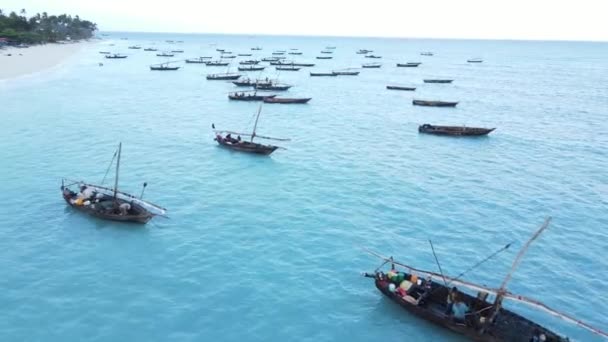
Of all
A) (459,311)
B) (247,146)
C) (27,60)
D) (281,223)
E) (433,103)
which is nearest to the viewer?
(459,311)

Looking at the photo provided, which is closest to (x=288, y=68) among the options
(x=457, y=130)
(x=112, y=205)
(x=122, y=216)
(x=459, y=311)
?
(x=457, y=130)

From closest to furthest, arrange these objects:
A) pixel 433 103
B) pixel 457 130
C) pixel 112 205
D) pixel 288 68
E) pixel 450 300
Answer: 1. pixel 450 300
2. pixel 112 205
3. pixel 457 130
4. pixel 433 103
5. pixel 288 68

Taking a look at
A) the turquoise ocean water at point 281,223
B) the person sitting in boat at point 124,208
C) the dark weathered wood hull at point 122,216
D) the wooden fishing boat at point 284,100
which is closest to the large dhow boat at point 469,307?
the turquoise ocean water at point 281,223

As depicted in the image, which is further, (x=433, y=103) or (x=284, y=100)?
(x=433, y=103)

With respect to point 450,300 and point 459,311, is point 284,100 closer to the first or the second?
point 450,300

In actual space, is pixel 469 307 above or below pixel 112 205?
above

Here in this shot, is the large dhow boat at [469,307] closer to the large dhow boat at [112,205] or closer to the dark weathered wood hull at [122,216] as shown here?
the dark weathered wood hull at [122,216]

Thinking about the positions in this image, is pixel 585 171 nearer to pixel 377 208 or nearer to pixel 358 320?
pixel 377 208
